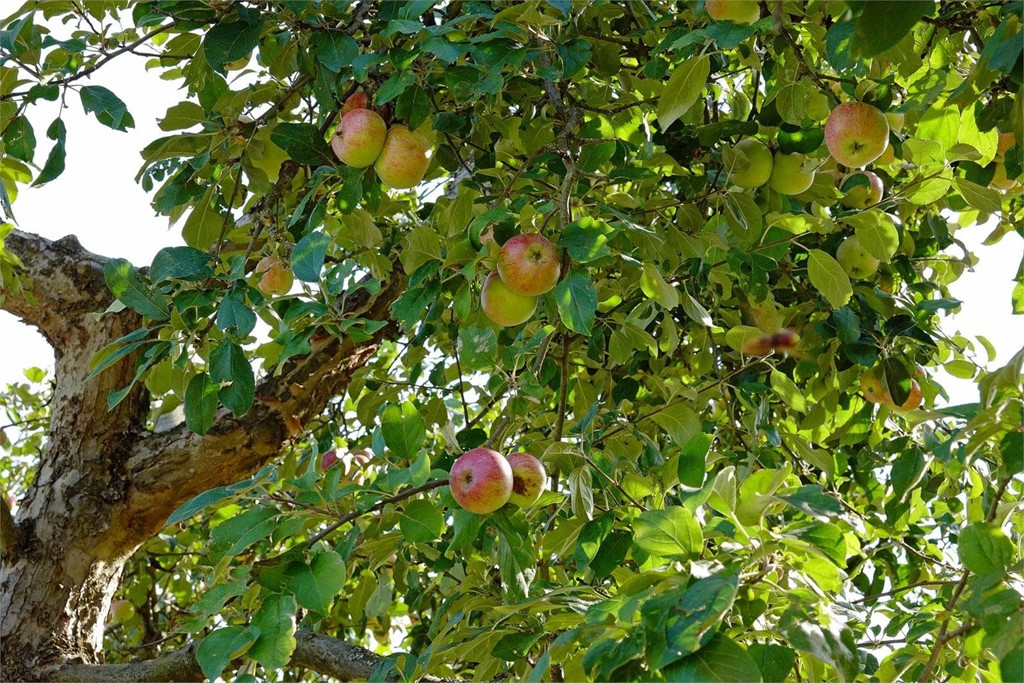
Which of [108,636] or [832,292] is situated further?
[108,636]

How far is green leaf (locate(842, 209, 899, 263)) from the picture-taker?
1486 millimetres

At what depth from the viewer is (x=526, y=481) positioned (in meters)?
1.33

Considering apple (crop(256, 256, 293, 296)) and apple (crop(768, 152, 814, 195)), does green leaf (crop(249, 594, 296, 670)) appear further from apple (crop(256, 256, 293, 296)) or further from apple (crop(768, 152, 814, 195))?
apple (crop(768, 152, 814, 195))

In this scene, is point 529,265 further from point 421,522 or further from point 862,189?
point 862,189

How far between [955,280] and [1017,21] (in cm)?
122

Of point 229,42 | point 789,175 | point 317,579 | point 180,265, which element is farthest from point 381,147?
point 317,579

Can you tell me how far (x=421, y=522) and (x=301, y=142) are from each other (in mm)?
880

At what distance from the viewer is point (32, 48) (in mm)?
1583

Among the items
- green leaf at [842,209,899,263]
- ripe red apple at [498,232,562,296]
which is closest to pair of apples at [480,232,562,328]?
ripe red apple at [498,232,562,296]

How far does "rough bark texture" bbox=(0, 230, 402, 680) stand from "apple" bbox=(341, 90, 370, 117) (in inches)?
31.4

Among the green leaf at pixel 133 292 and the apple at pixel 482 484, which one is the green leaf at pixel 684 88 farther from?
the green leaf at pixel 133 292

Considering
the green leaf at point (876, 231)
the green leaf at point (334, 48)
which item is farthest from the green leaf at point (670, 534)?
the green leaf at point (334, 48)

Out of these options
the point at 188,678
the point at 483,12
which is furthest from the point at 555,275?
the point at 188,678

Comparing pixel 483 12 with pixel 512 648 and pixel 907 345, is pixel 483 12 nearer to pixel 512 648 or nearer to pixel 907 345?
pixel 512 648
